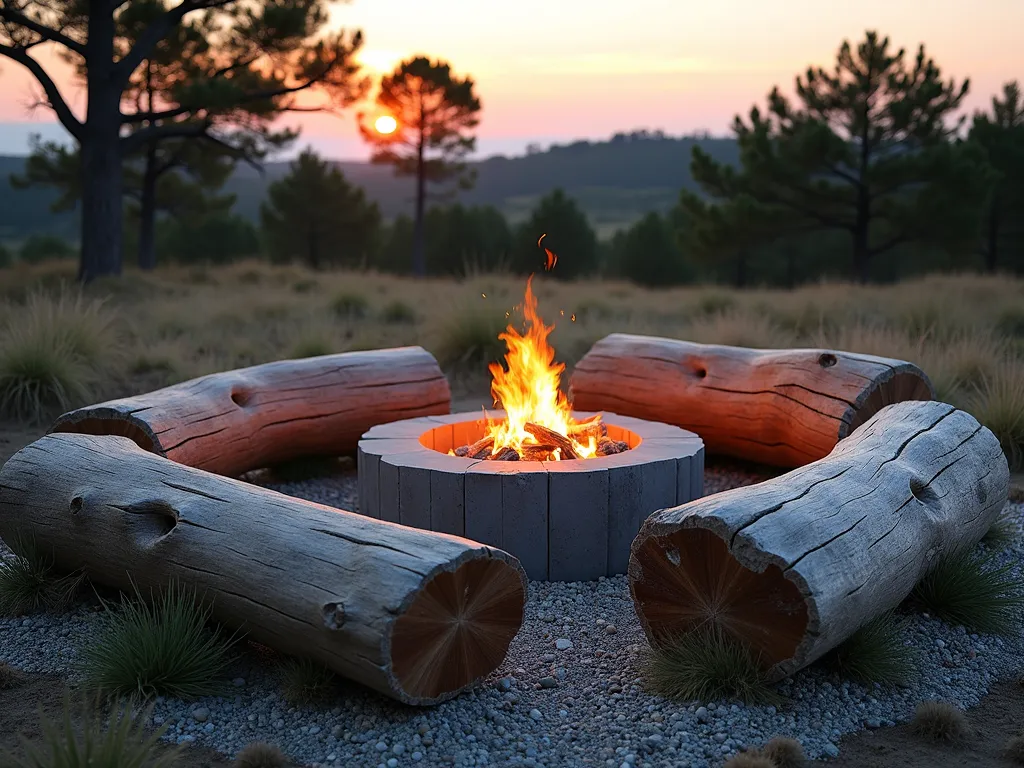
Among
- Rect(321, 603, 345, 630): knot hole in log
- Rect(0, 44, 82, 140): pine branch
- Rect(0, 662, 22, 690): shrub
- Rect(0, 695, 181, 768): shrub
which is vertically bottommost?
Rect(0, 662, 22, 690): shrub

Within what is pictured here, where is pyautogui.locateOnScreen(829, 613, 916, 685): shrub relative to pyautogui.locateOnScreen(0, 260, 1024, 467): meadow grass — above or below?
below

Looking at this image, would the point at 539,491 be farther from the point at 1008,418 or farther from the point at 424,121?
the point at 424,121

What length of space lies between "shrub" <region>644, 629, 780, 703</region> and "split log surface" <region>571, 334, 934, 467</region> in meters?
2.16

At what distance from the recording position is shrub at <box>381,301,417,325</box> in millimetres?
11367

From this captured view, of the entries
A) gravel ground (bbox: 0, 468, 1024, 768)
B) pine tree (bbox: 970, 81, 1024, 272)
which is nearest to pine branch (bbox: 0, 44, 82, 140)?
gravel ground (bbox: 0, 468, 1024, 768)

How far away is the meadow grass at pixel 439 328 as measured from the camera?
668cm

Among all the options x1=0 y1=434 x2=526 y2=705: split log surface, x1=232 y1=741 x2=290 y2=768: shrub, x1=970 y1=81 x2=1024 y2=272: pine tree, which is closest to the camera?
x1=232 y1=741 x2=290 y2=768: shrub

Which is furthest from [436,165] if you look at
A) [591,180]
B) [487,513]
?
[591,180]

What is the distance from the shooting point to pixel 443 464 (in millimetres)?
4293

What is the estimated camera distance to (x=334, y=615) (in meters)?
2.79

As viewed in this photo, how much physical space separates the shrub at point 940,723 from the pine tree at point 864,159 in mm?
16794

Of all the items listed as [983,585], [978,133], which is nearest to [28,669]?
[983,585]

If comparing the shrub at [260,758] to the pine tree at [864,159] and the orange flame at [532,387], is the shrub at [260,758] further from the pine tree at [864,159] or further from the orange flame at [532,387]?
the pine tree at [864,159]

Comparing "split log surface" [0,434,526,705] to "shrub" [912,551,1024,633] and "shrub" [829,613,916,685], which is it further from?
"shrub" [912,551,1024,633]
